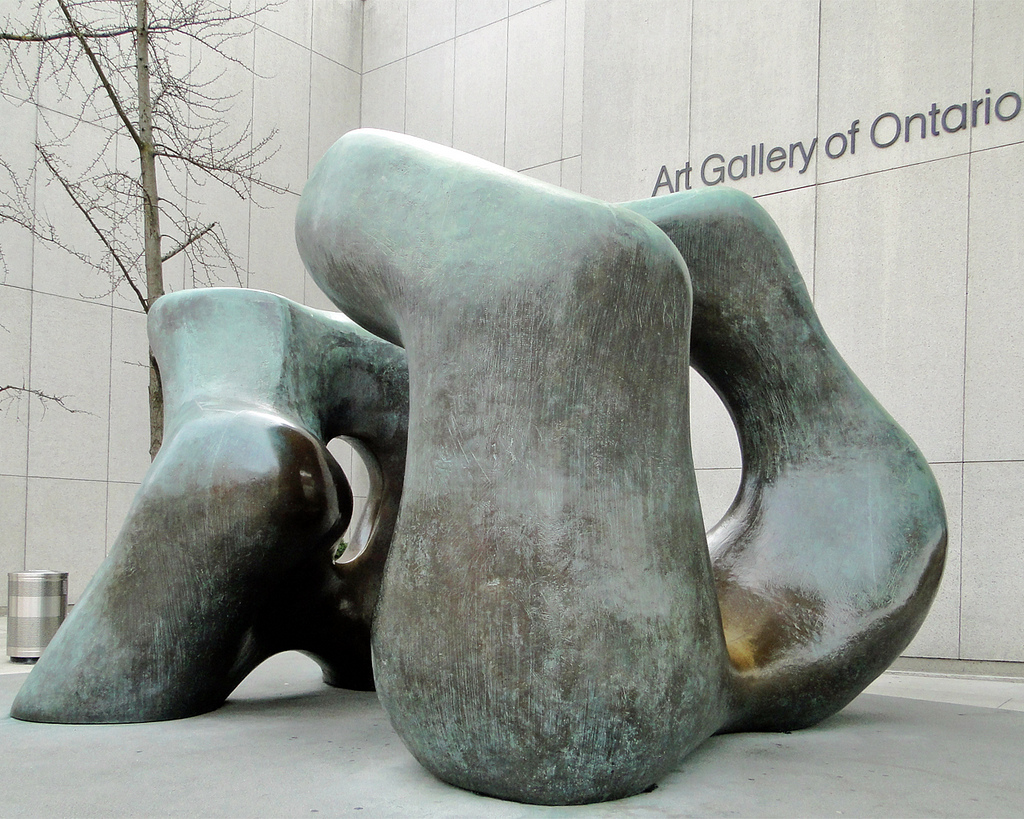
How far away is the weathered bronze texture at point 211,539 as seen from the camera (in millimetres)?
4809

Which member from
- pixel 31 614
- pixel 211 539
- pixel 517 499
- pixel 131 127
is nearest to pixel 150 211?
pixel 131 127

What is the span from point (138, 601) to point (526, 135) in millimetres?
10657

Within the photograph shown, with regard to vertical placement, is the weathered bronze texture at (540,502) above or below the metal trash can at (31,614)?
above

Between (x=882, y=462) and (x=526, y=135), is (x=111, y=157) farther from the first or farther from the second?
(x=882, y=462)

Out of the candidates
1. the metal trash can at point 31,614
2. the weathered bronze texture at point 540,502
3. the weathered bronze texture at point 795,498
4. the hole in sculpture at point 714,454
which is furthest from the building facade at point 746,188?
the weathered bronze texture at point 540,502

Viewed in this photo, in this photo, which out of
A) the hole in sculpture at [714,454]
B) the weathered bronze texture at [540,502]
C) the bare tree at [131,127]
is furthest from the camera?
the hole in sculpture at [714,454]

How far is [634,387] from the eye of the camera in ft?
12.3

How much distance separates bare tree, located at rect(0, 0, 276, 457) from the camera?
9.04m

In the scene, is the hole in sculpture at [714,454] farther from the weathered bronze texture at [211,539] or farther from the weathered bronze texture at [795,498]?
the weathered bronze texture at [211,539]

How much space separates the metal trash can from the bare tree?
164 centimetres

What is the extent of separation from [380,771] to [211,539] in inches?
58.0

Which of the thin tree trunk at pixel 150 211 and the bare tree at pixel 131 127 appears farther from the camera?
the bare tree at pixel 131 127

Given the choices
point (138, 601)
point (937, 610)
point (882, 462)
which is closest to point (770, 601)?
point (882, 462)

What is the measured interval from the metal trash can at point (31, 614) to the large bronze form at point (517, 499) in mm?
3587
